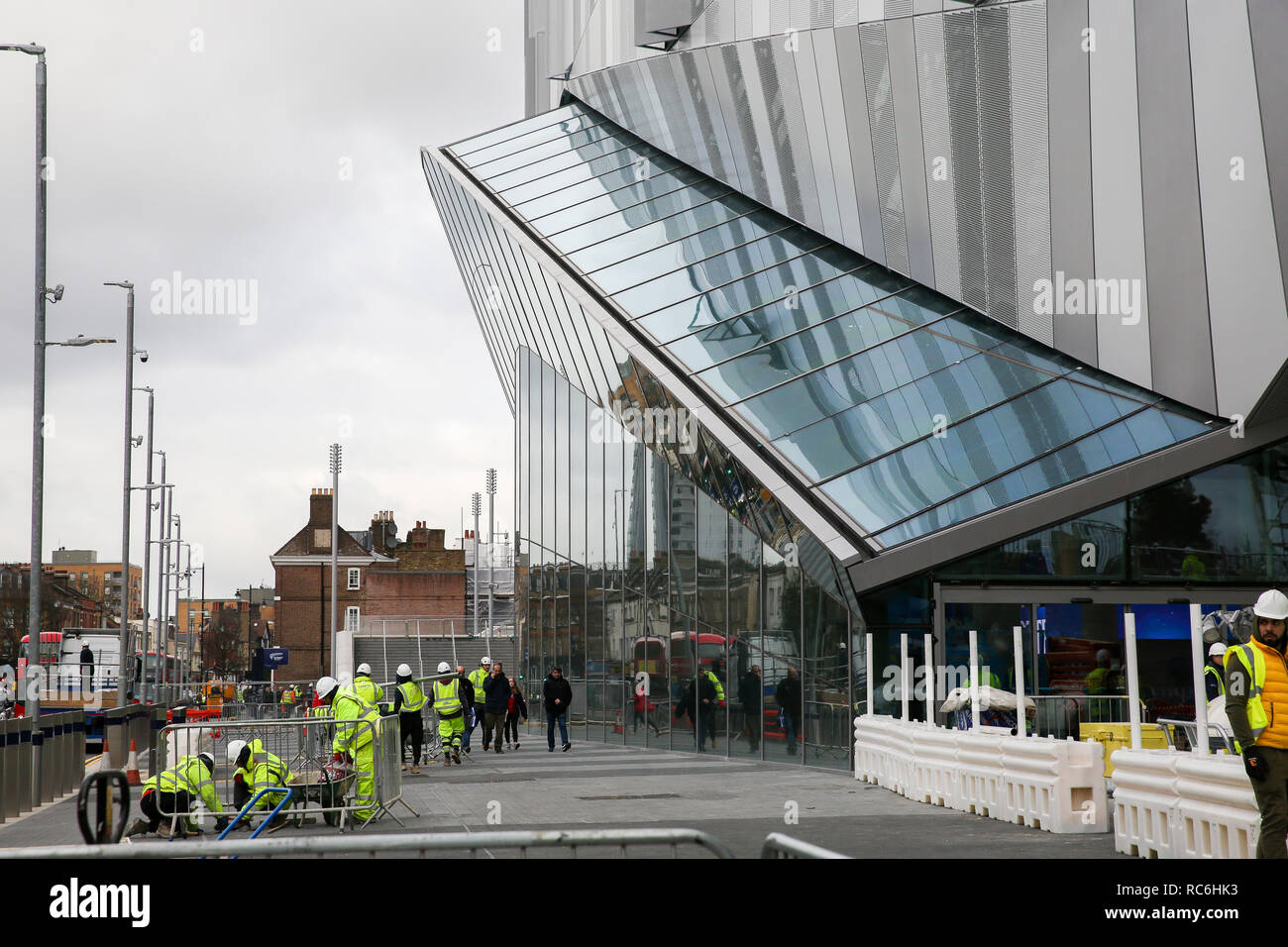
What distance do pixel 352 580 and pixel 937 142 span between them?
78197 millimetres

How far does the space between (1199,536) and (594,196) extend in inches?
713

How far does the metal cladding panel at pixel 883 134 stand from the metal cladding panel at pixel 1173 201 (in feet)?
19.2

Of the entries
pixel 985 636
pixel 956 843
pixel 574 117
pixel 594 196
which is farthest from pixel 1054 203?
pixel 574 117

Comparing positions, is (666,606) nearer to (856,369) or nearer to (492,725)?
(492,725)

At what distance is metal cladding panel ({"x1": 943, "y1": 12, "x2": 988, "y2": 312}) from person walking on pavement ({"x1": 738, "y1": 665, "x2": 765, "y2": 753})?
7333 millimetres

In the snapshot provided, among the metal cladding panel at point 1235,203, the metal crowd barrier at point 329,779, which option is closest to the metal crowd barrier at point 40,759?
the metal crowd barrier at point 329,779

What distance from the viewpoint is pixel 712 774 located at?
18844 millimetres

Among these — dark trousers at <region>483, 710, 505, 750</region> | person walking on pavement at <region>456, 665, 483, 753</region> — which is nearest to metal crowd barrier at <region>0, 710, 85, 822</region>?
person walking on pavement at <region>456, 665, 483, 753</region>

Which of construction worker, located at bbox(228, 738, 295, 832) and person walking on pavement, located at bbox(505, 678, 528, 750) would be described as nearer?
construction worker, located at bbox(228, 738, 295, 832)

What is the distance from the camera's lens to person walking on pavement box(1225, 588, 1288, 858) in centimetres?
820

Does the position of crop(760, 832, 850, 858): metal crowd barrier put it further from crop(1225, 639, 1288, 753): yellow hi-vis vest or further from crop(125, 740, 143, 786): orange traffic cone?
crop(125, 740, 143, 786): orange traffic cone

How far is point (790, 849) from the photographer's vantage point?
568 centimetres

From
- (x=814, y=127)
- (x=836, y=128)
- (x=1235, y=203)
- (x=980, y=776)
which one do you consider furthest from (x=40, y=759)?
(x=814, y=127)

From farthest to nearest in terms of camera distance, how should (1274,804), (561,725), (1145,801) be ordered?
(561,725), (1145,801), (1274,804)
